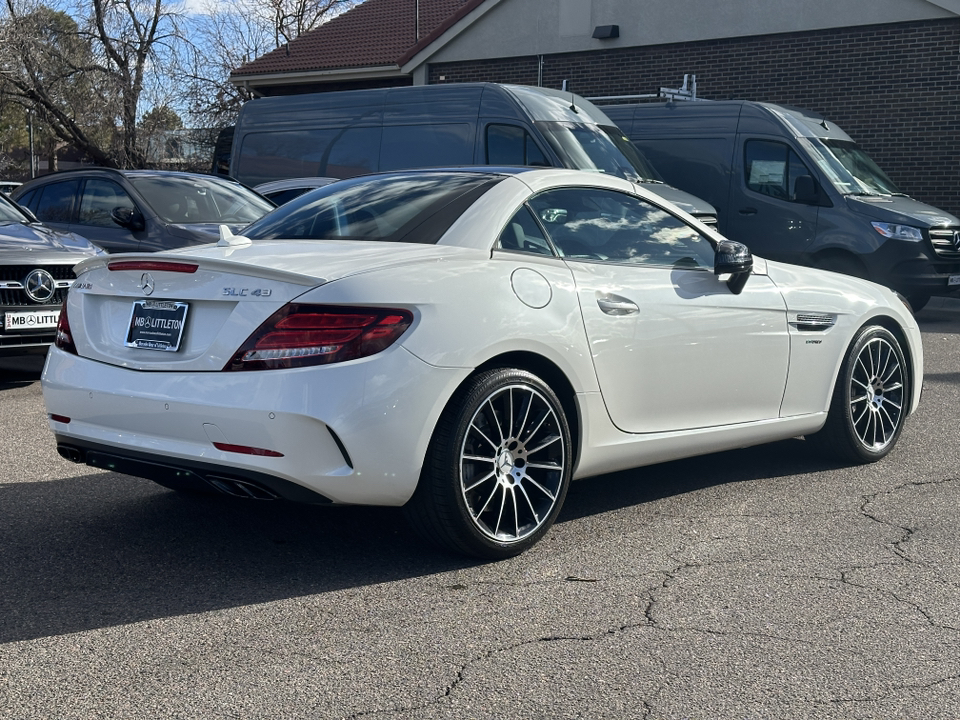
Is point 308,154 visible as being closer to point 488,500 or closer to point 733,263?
point 733,263

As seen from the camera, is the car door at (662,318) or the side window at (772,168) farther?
the side window at (772,168)

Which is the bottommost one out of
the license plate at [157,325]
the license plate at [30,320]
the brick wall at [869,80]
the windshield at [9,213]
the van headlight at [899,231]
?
the license plate at [30,320]

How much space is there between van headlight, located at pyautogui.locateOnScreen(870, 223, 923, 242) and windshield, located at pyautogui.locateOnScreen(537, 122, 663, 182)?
2.53 m

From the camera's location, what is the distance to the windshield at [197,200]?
10555 millimetres

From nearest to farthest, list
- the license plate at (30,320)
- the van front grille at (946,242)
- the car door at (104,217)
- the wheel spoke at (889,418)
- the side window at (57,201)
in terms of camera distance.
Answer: the wheel spoke at (889,418) → the license plate at (30,320) → the car door at (104,217) → the side window at (57,201) → the van front grille at (946,242)

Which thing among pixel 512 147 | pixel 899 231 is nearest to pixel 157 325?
pixel 512 147

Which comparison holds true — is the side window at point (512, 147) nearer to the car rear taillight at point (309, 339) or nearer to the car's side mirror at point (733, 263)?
the car's side mirror at point (733, 263)

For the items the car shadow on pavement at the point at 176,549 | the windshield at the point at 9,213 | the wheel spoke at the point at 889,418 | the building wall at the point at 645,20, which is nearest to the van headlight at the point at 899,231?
the building wall at the point at 645,20

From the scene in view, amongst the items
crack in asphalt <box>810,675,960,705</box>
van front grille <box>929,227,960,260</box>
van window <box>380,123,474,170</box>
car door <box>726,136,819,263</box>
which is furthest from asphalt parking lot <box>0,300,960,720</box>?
van window <box>380,123,474,170</box>

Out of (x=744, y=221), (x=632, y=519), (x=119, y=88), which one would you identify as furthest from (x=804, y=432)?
(x=119, y=88)

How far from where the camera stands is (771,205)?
14016 millimetres

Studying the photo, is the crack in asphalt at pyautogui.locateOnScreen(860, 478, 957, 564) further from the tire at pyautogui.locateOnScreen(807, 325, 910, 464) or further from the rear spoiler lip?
the rear spoiler lip

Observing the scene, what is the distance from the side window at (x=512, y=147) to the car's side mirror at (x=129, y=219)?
4492 millimetres

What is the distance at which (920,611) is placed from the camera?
3.88 m
